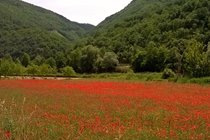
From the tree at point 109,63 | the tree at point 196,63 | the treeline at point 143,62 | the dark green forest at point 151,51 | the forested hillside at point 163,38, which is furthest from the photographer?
the tree at point 109,63

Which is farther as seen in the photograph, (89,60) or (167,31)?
(167,31)

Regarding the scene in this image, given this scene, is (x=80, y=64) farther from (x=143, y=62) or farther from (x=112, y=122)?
(x=112, y=122)

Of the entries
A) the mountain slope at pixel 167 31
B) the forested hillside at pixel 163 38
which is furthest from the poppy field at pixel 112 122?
the mountain slope at pixel 167 31

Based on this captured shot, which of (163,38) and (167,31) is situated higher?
(167,31)

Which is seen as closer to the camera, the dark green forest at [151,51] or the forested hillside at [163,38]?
the dark green forest at [151,51]

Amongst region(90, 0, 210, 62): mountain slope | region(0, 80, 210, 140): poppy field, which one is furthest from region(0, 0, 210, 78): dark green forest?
region(0, 80, 210, 140): poppy field

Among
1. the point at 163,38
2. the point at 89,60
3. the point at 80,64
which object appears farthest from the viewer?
the point at 163,38

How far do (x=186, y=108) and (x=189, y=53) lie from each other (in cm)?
5036

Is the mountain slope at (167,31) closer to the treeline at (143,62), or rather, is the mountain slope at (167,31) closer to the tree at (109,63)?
the treeline at (143,62)

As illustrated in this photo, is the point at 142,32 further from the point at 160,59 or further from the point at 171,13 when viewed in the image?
the point at 160,59

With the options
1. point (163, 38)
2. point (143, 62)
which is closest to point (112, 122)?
point (143, 62)

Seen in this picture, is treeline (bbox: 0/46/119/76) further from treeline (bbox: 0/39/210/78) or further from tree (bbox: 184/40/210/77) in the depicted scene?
tree (bbox: 184/40/210/77)

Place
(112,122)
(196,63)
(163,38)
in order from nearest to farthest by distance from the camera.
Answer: (112,122) → (196,63) → (163,38)

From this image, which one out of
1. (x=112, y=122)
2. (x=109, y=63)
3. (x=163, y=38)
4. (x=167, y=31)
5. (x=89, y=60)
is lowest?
(x=112, y=122)
